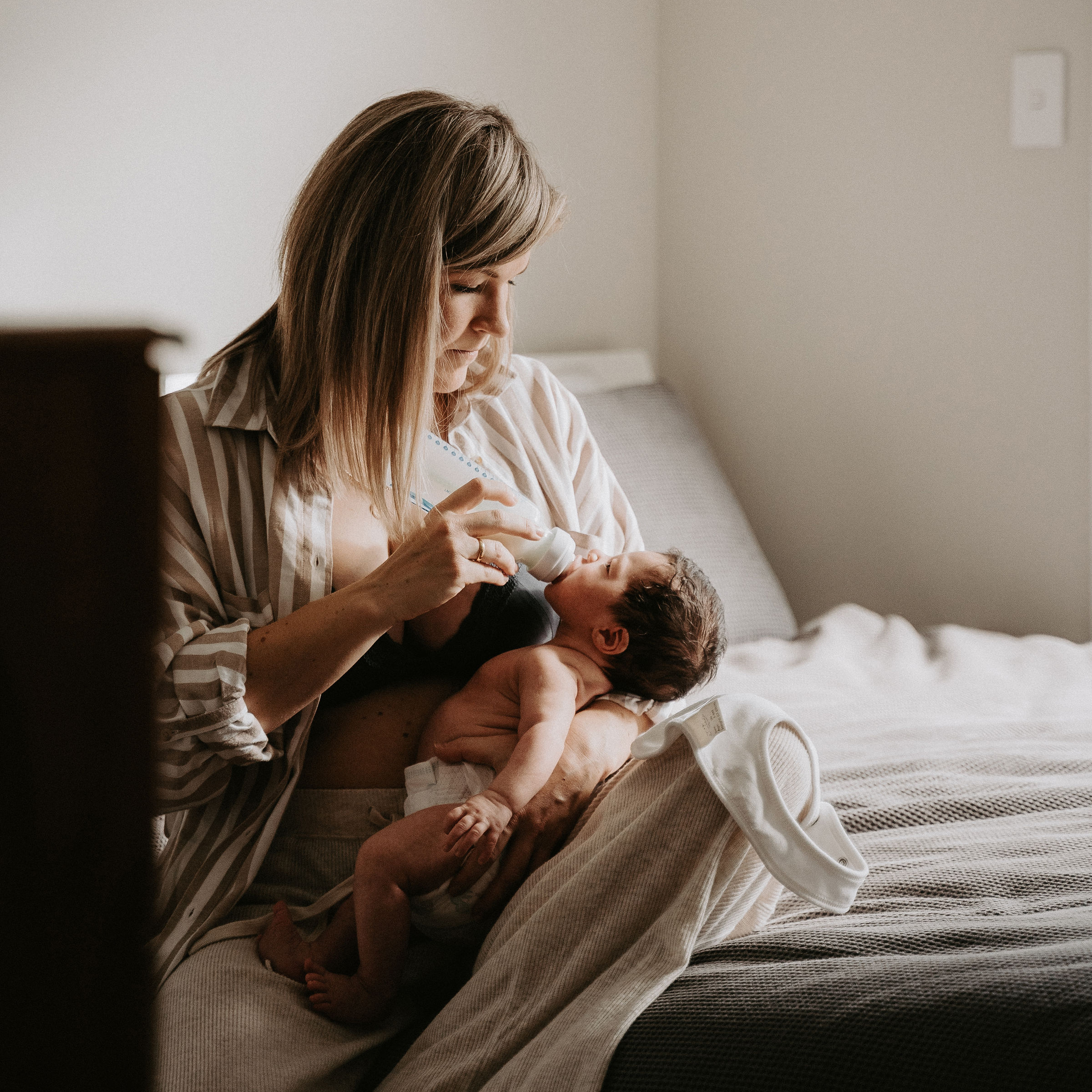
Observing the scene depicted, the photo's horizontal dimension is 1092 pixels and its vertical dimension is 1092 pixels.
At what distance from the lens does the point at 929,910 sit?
86 cm

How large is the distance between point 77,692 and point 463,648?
2.73ft

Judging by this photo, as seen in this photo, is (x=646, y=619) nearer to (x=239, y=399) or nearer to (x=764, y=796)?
(x=764, y=796)

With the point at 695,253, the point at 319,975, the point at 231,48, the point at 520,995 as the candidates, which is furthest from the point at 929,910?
the point at 695,253

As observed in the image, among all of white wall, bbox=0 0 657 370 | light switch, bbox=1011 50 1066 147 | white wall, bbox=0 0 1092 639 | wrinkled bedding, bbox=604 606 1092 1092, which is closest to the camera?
wrinkled bedding, bbox=604 606 1092 1092

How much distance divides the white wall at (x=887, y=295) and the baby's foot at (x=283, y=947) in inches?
63.1

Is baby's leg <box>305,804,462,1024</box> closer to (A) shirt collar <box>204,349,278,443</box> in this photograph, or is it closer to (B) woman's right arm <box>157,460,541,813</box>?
(B) woman's right arm <box>157,460,541,813</box>

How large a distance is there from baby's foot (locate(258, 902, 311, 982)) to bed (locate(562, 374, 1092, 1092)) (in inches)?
12.4

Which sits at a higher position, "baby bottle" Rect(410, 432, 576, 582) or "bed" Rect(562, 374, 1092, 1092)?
"baby bottle" Rect(410, 432, 576, 582)

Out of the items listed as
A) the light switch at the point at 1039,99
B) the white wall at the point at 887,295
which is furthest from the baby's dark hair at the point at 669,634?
the light switch at the point at 1039,99

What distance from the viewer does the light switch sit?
1.90 m

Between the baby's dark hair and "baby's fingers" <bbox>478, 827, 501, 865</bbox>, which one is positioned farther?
the baby's dark hair

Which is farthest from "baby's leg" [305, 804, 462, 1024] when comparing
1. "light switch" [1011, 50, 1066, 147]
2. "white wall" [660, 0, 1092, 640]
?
"light switch" [1011, 50, 1066, 147]

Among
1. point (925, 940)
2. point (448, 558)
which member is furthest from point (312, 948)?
point (925, 940)

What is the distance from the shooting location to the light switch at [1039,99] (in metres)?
1.90
